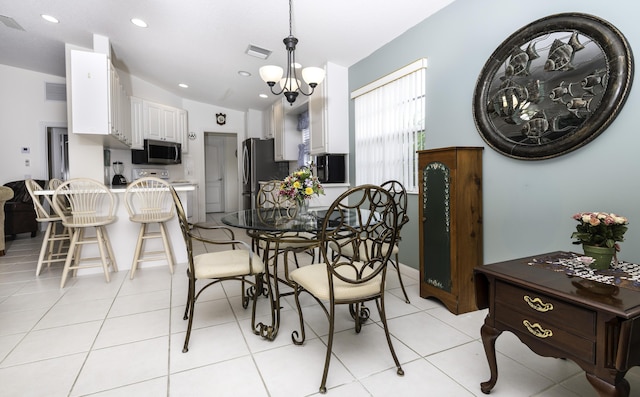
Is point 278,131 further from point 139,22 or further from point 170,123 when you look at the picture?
point 139,22

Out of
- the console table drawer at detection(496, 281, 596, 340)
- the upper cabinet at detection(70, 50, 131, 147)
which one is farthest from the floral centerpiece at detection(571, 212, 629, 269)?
the upper cabinet at detection(70, 50, 131, 147)

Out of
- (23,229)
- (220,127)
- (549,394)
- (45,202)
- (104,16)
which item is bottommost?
(549,394)

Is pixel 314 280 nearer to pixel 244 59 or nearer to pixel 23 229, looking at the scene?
pixel 244 59

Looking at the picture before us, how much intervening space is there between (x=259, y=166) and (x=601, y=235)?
5.41m

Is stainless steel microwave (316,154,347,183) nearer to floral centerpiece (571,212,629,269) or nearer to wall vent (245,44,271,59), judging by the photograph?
wall vent (245,44,271,59)

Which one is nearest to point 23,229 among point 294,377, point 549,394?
point 294,377

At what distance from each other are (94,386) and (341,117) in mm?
3599

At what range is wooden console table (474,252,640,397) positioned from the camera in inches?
41.4

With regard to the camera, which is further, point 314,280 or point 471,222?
point 471,222

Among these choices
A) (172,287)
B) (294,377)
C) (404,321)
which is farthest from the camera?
(172,287)

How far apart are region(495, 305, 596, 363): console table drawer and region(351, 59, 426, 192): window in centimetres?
187

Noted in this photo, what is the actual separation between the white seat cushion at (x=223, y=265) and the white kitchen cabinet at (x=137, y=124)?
4.22 meters

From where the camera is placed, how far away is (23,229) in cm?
504

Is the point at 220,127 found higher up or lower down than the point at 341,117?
higher up
